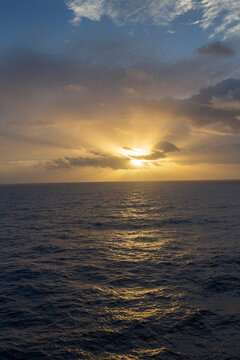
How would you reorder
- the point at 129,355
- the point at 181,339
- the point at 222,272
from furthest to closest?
1. the point at 222,272
2. the point at 181,339
3. the point at 129,355

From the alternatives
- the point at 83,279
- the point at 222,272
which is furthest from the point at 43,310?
the point at 222,272

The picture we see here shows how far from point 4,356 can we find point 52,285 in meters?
9.77

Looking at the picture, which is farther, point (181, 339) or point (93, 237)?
point (93, 237)

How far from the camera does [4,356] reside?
14016 millimetres

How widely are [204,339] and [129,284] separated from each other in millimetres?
9563

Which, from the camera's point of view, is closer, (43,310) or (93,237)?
(43,310)

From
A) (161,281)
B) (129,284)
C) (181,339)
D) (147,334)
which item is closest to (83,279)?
(129,284)

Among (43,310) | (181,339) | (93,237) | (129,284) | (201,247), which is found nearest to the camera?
(181,339)

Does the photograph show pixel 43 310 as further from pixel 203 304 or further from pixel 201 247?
pixel 201 247

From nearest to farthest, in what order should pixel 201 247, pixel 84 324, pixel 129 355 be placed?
pixel 129 355
pixel 84 324
pixel 201 247

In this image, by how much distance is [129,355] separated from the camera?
13.9 metres

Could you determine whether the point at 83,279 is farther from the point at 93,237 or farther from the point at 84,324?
the point at 93,237

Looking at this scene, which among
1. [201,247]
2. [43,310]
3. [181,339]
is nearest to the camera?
[181,339]

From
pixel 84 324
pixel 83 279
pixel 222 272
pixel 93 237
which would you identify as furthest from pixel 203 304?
pixel 93 237
